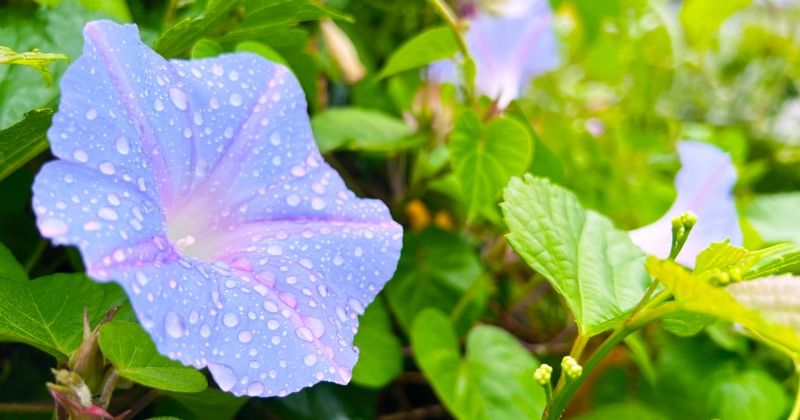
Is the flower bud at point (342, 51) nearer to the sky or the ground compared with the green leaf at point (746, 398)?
nearer to the sky

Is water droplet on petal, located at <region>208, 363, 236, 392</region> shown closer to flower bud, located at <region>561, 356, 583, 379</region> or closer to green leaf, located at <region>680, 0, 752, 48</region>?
flower bud, located at <region>561, 356, 583, 379</region>

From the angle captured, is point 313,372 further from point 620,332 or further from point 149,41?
point 149,41

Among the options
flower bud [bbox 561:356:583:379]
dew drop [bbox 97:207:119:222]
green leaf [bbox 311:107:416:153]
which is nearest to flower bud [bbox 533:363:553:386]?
flower bud [bbox 561:356:583:379]

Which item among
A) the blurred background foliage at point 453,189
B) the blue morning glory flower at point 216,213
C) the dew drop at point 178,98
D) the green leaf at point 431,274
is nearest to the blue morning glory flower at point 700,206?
the blurred background foliage at point 453,189

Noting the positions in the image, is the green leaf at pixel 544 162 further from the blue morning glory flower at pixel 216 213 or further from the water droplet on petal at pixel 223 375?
the water droplet on petal at pixel 223 375

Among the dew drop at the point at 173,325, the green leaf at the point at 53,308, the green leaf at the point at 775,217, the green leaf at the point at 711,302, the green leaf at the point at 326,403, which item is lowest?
the green leaf at the point at 326,403

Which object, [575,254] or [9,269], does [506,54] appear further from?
[9,269]

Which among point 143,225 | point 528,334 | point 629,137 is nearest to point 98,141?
point 143,225

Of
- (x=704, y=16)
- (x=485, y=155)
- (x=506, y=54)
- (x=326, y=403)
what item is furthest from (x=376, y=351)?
(x=704, y=16)
